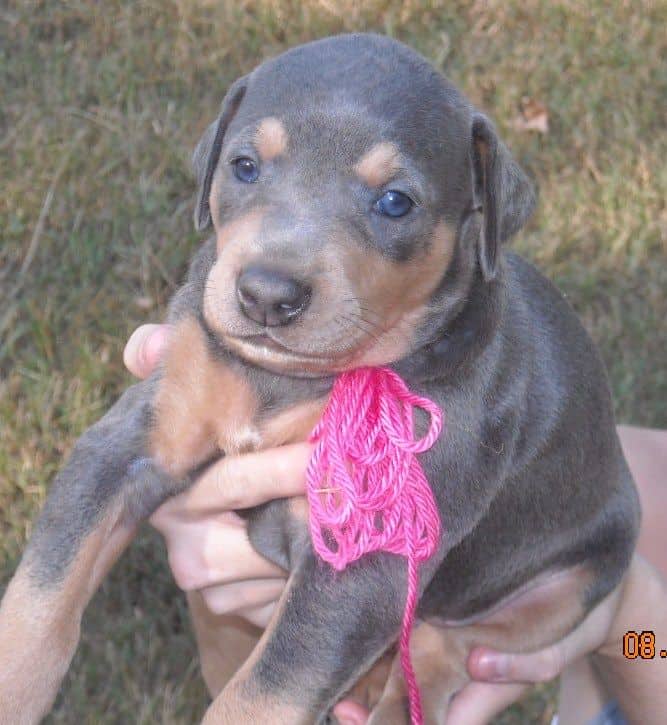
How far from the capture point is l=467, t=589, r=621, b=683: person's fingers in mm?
3721

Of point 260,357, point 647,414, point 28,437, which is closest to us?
point 260,357

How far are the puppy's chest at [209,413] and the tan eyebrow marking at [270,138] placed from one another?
0.57 meters

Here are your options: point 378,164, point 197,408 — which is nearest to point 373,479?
point 197,408

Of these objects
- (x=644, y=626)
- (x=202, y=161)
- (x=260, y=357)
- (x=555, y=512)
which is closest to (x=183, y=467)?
(x=260, y=357)

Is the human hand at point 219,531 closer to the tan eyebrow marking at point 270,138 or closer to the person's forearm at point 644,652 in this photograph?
the tan eyebrow marking at point 270,138

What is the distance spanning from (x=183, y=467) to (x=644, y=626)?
215 cm

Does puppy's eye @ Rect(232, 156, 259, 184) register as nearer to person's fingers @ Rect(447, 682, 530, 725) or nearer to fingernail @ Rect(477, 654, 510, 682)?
fingernail @ Rect(477, 654, 510, 682)

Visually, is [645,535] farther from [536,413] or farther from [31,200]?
[31,200]

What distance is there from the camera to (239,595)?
12.6 feet

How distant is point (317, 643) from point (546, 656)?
1202mm

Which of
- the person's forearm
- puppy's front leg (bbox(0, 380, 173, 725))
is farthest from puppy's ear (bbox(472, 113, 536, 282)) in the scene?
the person's forearm

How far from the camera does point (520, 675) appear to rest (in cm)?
378

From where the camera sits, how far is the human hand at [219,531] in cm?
328

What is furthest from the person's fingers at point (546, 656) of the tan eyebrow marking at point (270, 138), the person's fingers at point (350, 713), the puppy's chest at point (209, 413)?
the tan eyebrow marking at point (270, 138)
